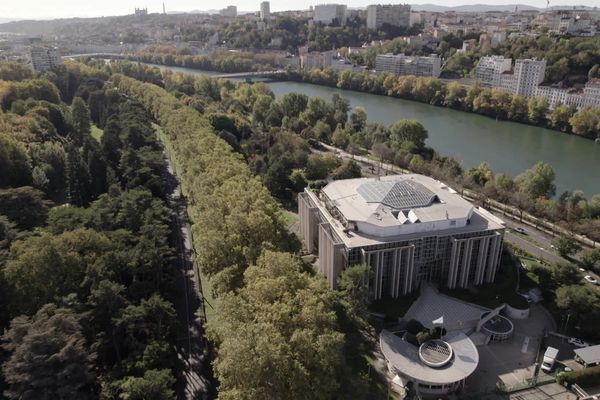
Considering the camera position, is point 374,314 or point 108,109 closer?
point 374,314

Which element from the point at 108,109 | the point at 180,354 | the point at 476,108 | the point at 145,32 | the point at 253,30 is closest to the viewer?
the point at 180,354

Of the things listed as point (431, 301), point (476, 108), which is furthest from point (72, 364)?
point (476, 108)

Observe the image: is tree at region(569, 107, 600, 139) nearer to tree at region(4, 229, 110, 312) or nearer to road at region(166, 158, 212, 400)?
road at region(166, 158, 212, 400)

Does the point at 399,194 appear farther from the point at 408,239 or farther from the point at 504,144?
the point at 504,144

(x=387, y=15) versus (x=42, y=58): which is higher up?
(x=387, y=15)

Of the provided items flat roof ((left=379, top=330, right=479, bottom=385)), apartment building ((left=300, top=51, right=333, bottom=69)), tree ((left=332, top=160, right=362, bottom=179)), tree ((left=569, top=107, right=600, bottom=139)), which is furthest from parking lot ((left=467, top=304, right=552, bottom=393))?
apartment building ((left=300, top=51, right=333, bottom=69))

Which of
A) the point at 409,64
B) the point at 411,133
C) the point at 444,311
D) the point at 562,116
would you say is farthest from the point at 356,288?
the point at 409,64

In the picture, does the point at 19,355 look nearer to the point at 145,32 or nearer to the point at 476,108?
the point at 476,108
